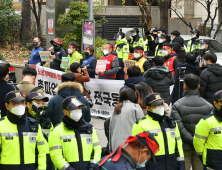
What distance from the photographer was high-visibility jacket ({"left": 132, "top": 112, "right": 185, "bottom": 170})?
4.70 m

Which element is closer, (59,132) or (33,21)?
(59,132)

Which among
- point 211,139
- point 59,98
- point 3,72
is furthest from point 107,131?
point 3,72

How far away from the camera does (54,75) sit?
34.5 ft

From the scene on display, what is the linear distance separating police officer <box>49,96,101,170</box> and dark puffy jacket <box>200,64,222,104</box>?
3.60m

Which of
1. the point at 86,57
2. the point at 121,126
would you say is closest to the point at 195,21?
the point at 86,57

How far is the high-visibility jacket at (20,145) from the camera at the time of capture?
4.43 metres

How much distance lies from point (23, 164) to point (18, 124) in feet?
1.56

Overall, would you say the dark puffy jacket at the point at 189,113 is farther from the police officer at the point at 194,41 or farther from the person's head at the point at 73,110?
the police officer at the point at 194,41

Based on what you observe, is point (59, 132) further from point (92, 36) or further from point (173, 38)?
point (173, 38)

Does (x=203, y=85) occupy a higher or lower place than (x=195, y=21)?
lower

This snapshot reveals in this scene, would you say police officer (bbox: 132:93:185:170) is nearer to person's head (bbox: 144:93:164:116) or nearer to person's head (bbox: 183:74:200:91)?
person's head (bbox: 144:93:164:116)

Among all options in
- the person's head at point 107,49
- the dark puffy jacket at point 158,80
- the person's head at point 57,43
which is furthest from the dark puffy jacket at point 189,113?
the person's head at point 57,43

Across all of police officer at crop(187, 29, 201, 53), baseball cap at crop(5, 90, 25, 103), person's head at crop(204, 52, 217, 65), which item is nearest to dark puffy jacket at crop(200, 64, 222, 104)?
person's head at crop(204, 52, 217, 65)

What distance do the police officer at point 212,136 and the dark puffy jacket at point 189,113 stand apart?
46 cm
